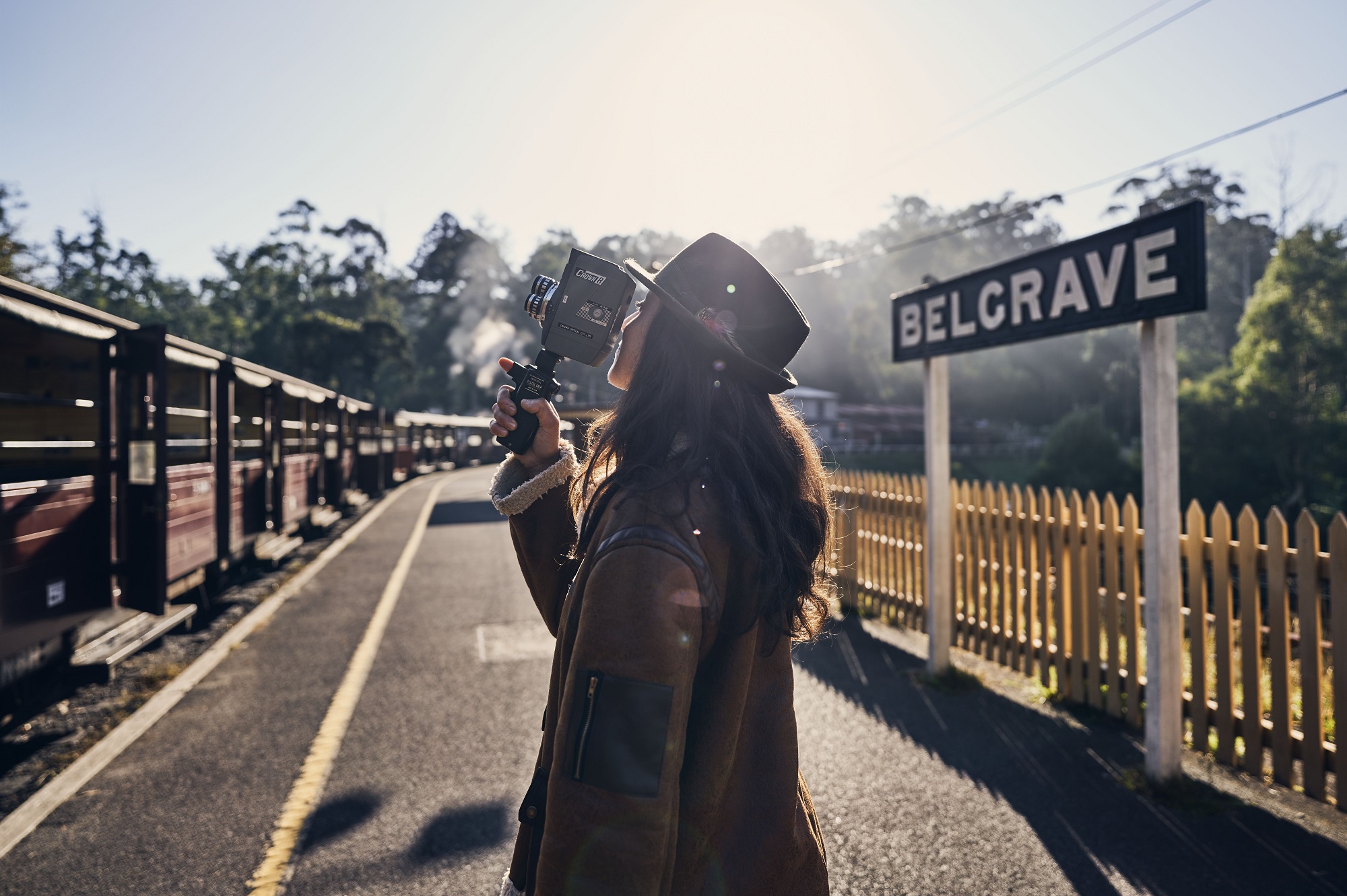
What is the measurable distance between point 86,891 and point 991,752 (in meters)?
4.19

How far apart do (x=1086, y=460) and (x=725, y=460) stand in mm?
32181

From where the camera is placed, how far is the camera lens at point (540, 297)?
153 centimetres

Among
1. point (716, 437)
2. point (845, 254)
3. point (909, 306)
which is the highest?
point (845, 254)

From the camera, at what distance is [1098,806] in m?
3.58

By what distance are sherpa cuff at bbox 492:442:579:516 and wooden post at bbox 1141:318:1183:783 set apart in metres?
3.39

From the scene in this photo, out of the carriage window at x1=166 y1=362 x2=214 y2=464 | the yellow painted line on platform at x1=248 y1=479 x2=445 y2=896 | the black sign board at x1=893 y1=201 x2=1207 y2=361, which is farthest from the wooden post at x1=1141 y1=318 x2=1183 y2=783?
the carriage window at x1=166 y1=362 x2=214 y2=464

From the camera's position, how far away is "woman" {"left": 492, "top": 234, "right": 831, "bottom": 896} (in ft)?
3.21

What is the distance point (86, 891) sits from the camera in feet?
9.20

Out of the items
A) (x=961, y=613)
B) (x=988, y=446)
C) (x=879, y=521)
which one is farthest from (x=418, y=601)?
(x=988, y=446)

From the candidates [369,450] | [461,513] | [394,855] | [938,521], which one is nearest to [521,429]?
[394,855]

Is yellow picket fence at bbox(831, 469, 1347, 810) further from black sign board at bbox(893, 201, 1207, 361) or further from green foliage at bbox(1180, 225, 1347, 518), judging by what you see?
green foliage at bbox(1180, 225, 1347, 518)

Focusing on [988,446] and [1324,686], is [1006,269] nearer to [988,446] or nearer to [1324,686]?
[1324,686]

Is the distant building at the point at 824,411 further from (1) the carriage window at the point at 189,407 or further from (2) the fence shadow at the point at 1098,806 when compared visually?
(2) the fence shadow at the point at 1098,806

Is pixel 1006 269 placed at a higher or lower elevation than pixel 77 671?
higher
